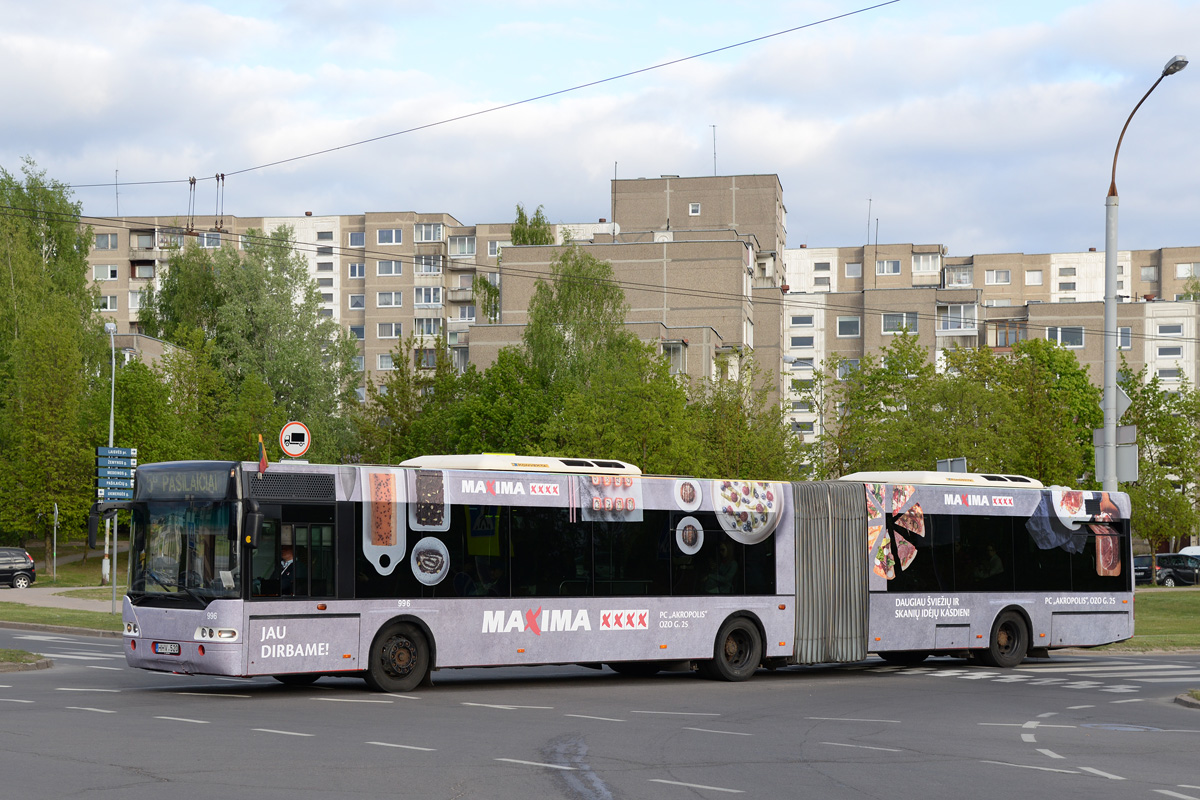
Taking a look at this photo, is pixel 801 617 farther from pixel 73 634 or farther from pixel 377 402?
pixel 377 402

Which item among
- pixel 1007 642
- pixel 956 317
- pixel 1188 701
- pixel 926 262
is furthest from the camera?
pixel 926 262

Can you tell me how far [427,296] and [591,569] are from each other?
97902 mm

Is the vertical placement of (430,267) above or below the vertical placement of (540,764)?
above

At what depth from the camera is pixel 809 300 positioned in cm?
11156

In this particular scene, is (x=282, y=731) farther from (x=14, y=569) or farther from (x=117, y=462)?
(x=14, y=569)

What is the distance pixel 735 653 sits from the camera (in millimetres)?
21312

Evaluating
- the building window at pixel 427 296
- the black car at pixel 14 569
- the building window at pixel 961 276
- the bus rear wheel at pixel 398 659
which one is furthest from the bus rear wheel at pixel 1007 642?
the building window at pixel 961 276

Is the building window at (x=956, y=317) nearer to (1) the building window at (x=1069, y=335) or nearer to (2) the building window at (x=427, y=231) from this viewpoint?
(1) the building window at (x=1069, y=335)

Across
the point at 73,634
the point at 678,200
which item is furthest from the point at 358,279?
the point at 73,634

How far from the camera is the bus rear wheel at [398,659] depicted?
17.9m

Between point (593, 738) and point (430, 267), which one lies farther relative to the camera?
point (430, 267)

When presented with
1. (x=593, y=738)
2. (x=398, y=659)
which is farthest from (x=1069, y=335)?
(x=593, y=738)

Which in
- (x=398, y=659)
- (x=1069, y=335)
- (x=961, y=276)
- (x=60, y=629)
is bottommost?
(x=60, y=629)

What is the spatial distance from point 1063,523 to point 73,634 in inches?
808
